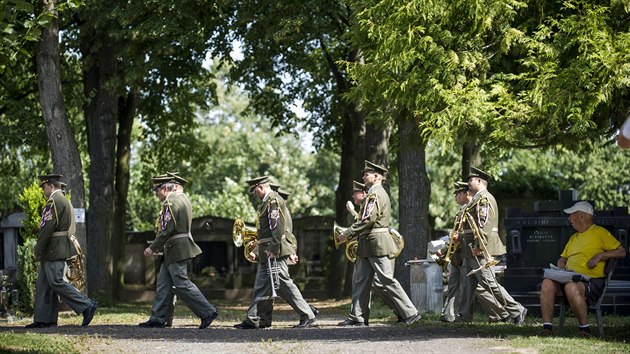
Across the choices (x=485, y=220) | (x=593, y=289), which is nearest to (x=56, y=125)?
(x=485, y=220)

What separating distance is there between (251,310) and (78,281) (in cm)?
365

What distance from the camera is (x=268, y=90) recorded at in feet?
104

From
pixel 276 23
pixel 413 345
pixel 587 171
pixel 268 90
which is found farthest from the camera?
pixel 587 171

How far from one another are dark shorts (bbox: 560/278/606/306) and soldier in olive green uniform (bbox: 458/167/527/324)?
119 inches

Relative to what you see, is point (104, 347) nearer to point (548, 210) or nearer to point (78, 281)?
point (78, 281)

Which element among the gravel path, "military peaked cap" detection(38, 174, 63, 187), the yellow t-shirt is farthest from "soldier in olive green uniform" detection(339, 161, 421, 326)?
"military peaked cap" detection(38, 174, 63, 187)

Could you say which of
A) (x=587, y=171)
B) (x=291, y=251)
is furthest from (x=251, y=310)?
(x=587, y=171)

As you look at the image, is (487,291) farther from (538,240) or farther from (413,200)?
(413,200)

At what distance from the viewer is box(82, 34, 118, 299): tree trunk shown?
26.5 meters

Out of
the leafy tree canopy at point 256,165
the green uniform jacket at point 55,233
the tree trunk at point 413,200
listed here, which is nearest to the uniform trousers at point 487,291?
the tree trunk at point 413,200

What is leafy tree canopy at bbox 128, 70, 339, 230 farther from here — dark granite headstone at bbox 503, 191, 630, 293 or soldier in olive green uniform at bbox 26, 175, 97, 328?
soldier in olive green uniform at bbox 26, 175, 97, 328

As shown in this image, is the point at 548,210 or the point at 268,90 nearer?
the point at 548,210

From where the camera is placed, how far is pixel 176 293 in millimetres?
16797

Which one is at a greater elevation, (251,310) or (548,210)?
(548,210)
